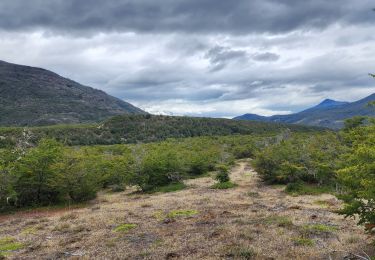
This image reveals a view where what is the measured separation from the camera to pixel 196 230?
19469 millimetres

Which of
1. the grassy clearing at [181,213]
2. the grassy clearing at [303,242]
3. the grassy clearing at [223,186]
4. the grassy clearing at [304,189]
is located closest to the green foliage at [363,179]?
the grassy clearing at [303,242]

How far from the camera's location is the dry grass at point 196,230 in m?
15.4

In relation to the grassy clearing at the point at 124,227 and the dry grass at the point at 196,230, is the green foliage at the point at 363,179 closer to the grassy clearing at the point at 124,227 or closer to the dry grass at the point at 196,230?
the dry grass at the point at 196,230

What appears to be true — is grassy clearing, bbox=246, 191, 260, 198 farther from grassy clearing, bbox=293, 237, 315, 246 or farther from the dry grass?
grassy clearing, bbox=293, 237, 315, 246

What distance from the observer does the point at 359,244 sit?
15.6 metres

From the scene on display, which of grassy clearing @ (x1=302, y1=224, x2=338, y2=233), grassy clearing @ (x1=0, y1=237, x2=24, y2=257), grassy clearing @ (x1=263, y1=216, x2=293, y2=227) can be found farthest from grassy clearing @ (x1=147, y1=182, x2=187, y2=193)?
grassy clearing @ (x1=302, y1=224, x2=338, y2=233)

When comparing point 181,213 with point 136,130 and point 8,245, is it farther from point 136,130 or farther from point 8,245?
point 136,130

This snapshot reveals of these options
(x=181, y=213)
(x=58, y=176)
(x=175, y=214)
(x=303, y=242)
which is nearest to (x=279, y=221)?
(x=303, y=242)

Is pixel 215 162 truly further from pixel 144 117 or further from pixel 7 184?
pixel 144 117

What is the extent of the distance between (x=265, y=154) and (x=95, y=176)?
1719 cm

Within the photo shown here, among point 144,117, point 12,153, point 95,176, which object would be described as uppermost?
point 144,117

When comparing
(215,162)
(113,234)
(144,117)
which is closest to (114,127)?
(144,117)

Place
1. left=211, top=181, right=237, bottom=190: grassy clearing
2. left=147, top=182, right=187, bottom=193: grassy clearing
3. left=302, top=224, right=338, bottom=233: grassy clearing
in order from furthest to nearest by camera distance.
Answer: left=147, top=182, right=187, bottom=193: grassy clearing, left=211, top=181, right=237, bottom=190: grassy clearing, left=302, top=224, right=338, bottom=233: grassy clearing

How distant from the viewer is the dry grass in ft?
50.6
